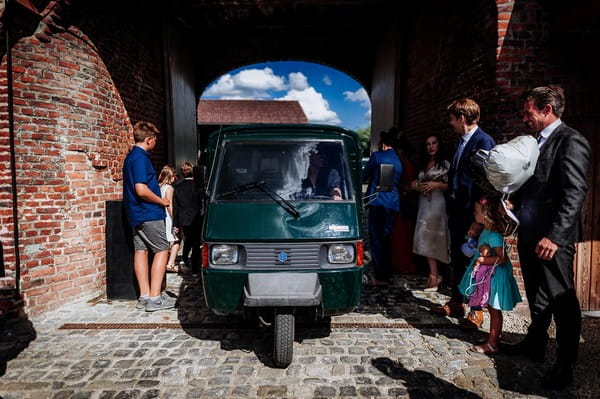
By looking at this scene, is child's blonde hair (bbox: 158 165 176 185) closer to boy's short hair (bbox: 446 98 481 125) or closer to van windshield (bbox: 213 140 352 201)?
van windshield (bbox: 213 140 352 201)

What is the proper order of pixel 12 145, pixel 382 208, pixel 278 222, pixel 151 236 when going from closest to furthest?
pixel 278 222 → pixel 12 145 → pixel 151 236 → pixel 382 208

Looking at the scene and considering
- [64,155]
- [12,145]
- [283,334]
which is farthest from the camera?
[64,155]

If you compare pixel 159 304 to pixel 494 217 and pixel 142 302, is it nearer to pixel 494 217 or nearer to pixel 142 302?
pixel 142 302

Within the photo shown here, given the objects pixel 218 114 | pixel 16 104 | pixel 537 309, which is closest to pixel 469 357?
pixel 537 309

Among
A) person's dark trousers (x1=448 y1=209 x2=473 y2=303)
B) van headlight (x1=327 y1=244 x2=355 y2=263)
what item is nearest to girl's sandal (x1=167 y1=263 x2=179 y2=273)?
van headlight (x1=327 y1=244 x2=355 y2=263)

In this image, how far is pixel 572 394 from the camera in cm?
288

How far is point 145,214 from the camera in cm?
452

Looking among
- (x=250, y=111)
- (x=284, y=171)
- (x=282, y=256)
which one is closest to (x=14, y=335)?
(x=282, y=256)

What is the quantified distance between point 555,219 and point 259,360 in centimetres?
278

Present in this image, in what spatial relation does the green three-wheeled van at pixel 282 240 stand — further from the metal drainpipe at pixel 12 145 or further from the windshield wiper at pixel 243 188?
the metal drainpipe at pixel 12 145

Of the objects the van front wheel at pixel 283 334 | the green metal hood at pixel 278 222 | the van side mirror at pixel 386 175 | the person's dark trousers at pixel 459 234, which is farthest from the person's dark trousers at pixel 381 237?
the van front wheel at pixel 283 334

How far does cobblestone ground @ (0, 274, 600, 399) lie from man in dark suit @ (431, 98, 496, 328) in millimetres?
716

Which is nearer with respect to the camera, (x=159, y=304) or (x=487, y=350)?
(x=487, y=350)

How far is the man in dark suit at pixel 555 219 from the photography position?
2.81 m
